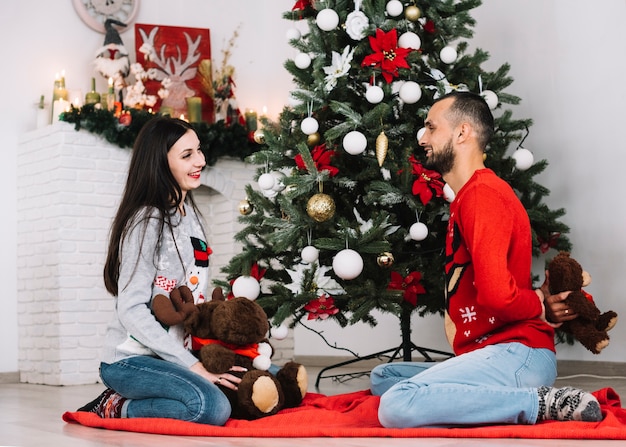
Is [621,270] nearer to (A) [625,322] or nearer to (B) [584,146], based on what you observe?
(A) [625,322]

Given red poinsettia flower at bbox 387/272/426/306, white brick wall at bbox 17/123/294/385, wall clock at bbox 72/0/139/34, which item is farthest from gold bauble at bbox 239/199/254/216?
wall clock at bbox 72/0/139/34

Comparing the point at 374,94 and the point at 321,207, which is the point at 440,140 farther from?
the point at 374,94

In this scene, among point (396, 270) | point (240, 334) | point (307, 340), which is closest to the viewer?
point (240, 334)

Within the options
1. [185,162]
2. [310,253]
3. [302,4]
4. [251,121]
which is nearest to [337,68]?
[302,4]

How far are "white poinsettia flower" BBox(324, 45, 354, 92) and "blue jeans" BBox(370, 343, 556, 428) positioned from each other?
149 centimetres

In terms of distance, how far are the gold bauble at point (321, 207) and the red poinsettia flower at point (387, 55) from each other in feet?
1.81

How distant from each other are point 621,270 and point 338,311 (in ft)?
4.06

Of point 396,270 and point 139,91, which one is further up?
point 139,91

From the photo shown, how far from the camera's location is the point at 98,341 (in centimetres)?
468

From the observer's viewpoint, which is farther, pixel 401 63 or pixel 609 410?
pixel 401 63

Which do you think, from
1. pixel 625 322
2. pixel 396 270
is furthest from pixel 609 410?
pixel 625 322

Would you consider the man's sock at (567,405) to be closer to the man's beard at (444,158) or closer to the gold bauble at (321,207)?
the man's beard at (444,158)

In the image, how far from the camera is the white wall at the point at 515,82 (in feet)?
11.9

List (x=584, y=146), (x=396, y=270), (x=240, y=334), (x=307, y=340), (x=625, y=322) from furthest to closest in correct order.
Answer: (x=307, y=340) < (x=584, y=146) < (x=625, y=322) < (x=396, y=270) < (x=240, y=334)
